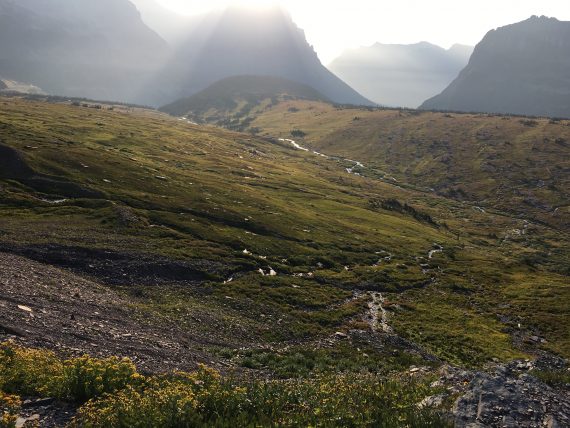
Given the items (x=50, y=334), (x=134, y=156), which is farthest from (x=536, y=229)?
(x=50, y=334)

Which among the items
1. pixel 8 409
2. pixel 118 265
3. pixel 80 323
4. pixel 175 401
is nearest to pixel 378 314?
pixel 118 265

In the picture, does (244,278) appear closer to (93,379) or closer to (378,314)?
(378,314)

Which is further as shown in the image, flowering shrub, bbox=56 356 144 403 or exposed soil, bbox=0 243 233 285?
exposed soil, bbox=0 243 233 285

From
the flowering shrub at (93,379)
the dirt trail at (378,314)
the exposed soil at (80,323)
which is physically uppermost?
the flowering shrub at (93,379)

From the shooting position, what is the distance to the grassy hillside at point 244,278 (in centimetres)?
3775

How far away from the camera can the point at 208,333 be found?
4181 centimetres

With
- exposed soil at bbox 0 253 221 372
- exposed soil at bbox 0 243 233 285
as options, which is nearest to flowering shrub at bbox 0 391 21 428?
exposed soil at bbox 0 253 221 372

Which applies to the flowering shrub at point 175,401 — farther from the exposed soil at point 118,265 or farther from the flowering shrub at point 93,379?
the exposed soil at point 118,265

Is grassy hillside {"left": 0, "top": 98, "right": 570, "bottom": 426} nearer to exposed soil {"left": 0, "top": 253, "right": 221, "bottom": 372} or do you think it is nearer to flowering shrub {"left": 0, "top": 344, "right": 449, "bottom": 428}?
exposed soil {"left": 0, "top": 253, "right": 221, "bottom": 372}

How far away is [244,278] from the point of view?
64062mm

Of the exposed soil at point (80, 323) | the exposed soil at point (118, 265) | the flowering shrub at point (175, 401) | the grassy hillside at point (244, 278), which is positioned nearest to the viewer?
the flowering shrub at point (175, 401)

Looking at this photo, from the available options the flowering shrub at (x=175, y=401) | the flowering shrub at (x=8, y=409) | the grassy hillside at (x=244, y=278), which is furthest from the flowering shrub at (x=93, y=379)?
the grassy hillside at (x=244, y=278)

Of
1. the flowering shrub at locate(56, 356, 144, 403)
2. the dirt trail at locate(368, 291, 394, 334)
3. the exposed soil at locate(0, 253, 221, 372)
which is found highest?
the flowering shrub at locate(56, 356, 144, 403)

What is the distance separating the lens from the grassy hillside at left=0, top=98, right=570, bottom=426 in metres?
37.8
